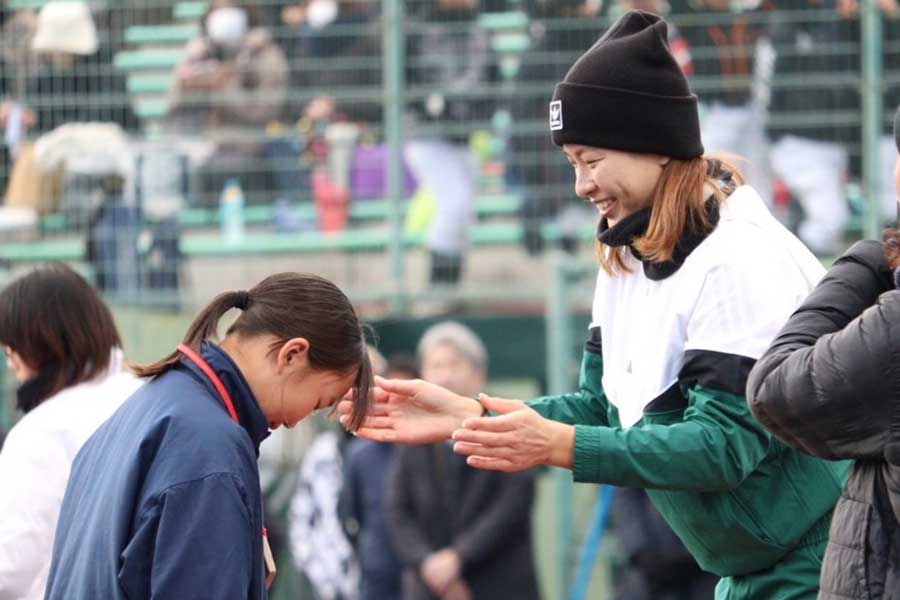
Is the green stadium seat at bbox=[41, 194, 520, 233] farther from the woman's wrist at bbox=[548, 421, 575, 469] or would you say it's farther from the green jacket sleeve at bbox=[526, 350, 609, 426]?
the woman's wrist at bbox=[548, 421, 575, 469]

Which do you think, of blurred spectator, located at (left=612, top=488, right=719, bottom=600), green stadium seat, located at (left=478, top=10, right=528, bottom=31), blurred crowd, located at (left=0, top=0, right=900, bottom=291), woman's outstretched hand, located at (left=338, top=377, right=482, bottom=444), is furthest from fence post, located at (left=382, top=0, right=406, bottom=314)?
woman's outstretched hand, located at (left=338, top=377, right=482, bottom=444)

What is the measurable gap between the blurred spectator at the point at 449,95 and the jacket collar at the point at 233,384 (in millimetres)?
6309

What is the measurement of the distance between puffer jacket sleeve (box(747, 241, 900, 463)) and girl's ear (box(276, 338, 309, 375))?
0.90 m

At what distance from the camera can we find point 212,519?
313 cm

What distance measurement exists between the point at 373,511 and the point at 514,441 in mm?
4738

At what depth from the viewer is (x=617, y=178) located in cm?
381

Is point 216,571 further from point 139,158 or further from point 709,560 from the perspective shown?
point 139,158

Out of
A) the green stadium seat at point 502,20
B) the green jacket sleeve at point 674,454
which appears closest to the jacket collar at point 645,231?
the green jacket sleeve at point 674,454

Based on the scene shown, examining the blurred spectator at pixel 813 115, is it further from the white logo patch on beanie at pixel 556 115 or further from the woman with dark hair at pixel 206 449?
the woman with dark hair at pixel 206 449

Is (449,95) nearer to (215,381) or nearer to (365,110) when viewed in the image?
(365,110)

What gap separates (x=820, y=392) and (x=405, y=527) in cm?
513

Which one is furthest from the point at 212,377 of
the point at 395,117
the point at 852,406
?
the point at 395,117

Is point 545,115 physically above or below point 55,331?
above

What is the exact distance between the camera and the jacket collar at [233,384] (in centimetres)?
336
